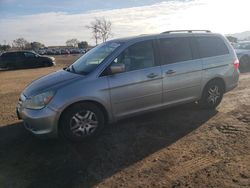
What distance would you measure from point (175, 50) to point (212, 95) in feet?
4.91

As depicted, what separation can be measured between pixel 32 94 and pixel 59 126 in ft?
2.41

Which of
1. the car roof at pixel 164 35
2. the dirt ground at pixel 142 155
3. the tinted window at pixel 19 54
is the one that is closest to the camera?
the dirt ground at pixel 142 155

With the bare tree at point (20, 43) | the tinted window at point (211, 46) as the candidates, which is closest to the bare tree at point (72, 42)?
the bare tree at point (20, 43)

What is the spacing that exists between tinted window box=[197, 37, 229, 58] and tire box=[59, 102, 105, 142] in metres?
2.89

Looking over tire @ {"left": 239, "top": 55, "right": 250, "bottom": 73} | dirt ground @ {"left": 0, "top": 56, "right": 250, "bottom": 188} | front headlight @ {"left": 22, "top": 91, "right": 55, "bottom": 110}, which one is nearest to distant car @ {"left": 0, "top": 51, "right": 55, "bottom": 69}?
tire @ {"left": 239, "top": 55, "right": 250, "bottom": 73}

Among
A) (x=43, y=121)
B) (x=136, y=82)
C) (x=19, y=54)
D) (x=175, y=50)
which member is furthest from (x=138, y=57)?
(x=19, y=54)

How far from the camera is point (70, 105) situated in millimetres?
4820

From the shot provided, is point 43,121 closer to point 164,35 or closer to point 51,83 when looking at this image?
point 51,83

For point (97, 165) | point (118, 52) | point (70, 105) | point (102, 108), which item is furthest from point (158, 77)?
point (97, 165)

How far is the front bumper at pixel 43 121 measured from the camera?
467 cm

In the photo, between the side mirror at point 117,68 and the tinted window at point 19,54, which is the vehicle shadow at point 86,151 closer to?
the side mirror at point 117,68

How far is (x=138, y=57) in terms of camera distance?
5531 mm

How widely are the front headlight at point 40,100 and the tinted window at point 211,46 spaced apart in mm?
3528

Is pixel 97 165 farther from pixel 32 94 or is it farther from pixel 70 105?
pixel 32 94
